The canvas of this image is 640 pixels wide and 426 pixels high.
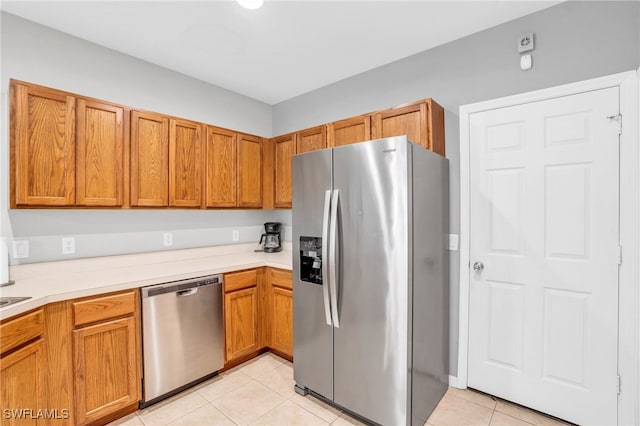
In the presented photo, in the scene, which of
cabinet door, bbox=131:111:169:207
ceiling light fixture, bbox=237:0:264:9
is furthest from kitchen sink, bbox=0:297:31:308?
ceiling light fixture, bbox=237:0:264:9

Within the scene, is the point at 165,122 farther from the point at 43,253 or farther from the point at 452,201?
the point at 452,201

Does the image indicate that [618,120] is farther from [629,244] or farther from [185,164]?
[185,164]

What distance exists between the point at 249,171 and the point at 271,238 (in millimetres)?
797

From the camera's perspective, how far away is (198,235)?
3010 millimetres

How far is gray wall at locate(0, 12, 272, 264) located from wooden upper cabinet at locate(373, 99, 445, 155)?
5.76 feet

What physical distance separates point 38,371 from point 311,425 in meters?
1.57

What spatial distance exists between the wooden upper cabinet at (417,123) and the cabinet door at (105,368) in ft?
7.51

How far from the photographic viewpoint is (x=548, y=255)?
1950 mm

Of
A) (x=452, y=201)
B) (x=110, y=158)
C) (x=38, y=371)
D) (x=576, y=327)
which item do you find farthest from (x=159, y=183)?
(x=576, y=327)

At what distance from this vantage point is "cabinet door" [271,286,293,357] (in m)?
2.58

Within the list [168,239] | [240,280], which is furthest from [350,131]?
[168,239]

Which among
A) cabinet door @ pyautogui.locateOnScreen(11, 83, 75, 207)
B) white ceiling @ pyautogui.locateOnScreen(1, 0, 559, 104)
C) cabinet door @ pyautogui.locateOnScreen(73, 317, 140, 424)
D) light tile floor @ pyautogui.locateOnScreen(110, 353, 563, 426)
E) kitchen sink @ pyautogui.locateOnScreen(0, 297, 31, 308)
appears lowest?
light tile floor @ pyautogui.locateOnScreen(110, 353, 563, 426)

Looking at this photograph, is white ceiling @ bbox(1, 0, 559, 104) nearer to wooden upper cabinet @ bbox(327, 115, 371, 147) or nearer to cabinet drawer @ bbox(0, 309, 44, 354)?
wooden upper cabinet @ bbox(327, 115, 371, 147)

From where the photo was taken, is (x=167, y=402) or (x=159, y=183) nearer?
(x=167, y=402)
